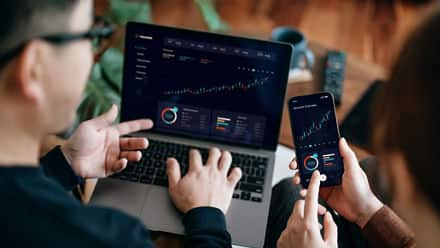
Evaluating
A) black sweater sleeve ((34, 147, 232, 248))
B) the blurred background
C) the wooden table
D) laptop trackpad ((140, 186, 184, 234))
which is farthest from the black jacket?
the blurred background

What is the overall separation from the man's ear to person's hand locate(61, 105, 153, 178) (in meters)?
0.41

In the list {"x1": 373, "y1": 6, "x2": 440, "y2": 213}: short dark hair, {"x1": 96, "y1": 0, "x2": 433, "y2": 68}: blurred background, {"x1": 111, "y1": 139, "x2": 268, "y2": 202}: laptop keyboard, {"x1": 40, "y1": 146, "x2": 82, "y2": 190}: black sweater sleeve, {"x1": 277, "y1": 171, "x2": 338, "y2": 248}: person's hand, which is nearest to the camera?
{"x1": 373, "y1": 6, "x2": 440, "y2": 213}: short dark hair

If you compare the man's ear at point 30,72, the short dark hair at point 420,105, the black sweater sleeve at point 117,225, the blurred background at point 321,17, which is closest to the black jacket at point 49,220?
the black sweater sleeve at point 117,225

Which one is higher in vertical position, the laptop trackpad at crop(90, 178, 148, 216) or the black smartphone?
the black smartphone

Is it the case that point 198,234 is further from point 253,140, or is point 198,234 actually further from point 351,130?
point 351,130

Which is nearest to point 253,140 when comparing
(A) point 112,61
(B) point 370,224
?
(B) point 370,224

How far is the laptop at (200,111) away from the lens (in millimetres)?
1171

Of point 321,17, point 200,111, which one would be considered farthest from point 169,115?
point 321,17

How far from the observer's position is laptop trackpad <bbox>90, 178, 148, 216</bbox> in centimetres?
117

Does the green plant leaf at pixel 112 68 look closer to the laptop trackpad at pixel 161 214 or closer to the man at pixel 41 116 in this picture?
the laptop trackpad at pixel 161 214

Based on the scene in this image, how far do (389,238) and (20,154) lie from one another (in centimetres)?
72

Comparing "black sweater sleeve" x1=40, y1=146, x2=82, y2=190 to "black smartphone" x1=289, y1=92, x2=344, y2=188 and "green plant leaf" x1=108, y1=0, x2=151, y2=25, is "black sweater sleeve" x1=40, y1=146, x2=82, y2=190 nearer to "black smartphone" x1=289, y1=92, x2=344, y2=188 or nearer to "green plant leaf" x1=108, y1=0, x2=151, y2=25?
"black smartphone" x1=289, y1=92, x2=344, y2=188

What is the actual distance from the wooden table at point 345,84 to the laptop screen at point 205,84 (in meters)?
0.11

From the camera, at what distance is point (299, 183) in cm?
120
